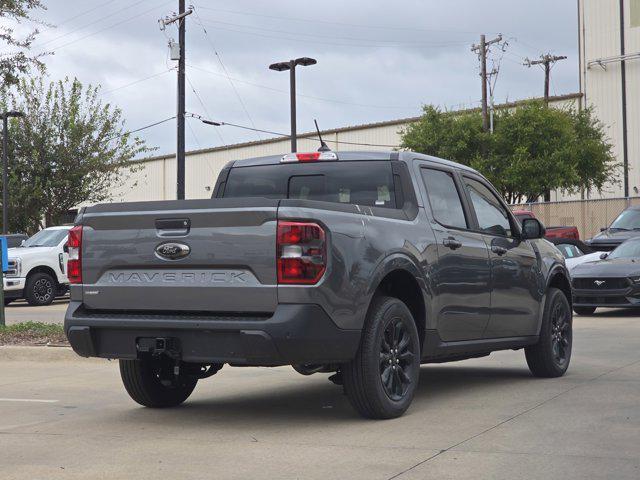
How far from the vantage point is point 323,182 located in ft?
27.4

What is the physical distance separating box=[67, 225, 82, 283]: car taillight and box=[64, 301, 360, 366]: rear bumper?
1.26 ft

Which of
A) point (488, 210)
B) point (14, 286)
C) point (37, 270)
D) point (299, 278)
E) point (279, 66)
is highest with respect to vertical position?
point (279, 66)

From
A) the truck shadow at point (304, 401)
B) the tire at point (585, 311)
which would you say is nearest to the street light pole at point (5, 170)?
the tire at point (585, 311)

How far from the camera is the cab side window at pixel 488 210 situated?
29.7 feet

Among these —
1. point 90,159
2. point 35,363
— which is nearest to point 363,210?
point 35,363

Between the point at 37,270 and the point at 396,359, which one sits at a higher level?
the point at 37,270

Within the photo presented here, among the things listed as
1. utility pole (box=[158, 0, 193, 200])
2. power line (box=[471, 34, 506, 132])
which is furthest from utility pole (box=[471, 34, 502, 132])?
utility pole (box=[158, 0, 193, 200])

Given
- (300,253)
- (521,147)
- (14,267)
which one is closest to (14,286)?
(14,267)

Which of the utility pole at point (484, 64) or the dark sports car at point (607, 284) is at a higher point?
the utility pole at point (484, 64)

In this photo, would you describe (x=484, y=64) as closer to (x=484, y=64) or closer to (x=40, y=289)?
(x=484, y=64)

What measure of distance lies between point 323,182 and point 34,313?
15.0 metres

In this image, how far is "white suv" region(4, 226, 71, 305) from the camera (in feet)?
78.8

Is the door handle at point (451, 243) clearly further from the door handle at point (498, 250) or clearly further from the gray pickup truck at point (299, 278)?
the door handle at point (498, 250)

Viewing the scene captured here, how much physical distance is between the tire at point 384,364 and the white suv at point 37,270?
686 inches
